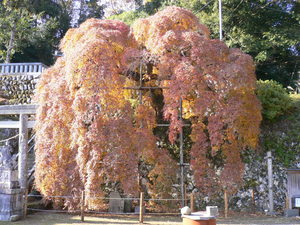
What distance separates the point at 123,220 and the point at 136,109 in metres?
3.09

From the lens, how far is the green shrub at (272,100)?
11.6 meters

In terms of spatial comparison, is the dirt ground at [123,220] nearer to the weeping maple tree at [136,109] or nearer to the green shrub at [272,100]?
the weeping maple tree at [136,109]

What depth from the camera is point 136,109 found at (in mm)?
9617

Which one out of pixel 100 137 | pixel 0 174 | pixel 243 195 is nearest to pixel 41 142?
pixel 0 174

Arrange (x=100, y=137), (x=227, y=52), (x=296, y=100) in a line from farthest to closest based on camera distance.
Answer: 1. (x=296, y=100)
2. (x=227, y=52)
3. (x=100, y=137)

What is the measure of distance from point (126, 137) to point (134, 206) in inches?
104

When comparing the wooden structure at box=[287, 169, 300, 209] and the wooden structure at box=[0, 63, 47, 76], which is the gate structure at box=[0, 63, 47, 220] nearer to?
the wooden structure at box=[0, 63, 47, 76]

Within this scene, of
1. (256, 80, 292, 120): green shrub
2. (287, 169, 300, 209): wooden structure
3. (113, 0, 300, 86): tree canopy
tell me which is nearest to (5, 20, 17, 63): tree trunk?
→ (113, 0, 300, 86): tree canopy

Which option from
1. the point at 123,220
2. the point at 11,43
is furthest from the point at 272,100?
the point at 11,43

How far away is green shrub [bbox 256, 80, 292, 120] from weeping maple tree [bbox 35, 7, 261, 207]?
2.15 metres

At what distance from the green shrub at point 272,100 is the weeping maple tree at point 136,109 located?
2146 millimetres

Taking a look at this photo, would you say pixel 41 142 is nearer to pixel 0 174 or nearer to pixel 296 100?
pixel 0 174

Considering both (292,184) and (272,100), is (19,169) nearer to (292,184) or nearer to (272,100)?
(292,184)

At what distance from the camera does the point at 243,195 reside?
→ 1095 centimetres
